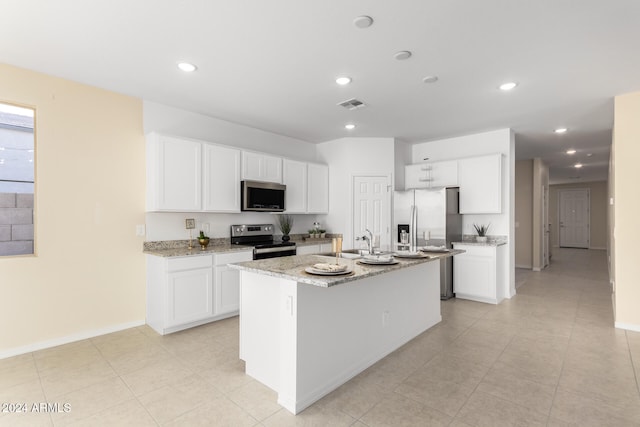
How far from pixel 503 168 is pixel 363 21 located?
382 cm

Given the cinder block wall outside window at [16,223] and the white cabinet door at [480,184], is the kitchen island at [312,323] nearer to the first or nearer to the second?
the cinder block wall outside window at [16,223]

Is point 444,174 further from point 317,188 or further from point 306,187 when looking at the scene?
point 306,187

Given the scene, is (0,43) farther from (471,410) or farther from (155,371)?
(471,410)

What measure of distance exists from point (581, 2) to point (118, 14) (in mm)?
3069

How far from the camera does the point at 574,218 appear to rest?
482 inches

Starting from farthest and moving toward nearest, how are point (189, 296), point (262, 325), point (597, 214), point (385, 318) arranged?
point (597, 214)
point (189, 296)
point (385, 318)
point (262, 325)

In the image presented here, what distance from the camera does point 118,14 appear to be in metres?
2.19

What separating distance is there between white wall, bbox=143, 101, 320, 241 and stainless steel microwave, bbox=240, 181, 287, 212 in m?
0.43

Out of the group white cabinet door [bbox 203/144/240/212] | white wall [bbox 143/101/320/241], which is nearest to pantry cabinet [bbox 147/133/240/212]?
white cabinet door [bbox 203/144/240/212]

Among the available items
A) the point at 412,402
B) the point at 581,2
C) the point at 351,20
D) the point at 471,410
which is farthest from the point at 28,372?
the point at 581,2

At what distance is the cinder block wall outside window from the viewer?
3076mm

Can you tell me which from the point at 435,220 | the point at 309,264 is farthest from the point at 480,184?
the point at 309,264

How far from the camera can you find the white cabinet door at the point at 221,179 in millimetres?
4066

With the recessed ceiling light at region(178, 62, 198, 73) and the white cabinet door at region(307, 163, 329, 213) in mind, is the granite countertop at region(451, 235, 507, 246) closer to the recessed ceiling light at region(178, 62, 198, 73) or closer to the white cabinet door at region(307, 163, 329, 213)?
the white cabinet door at region(307, 163, 329, 213)
